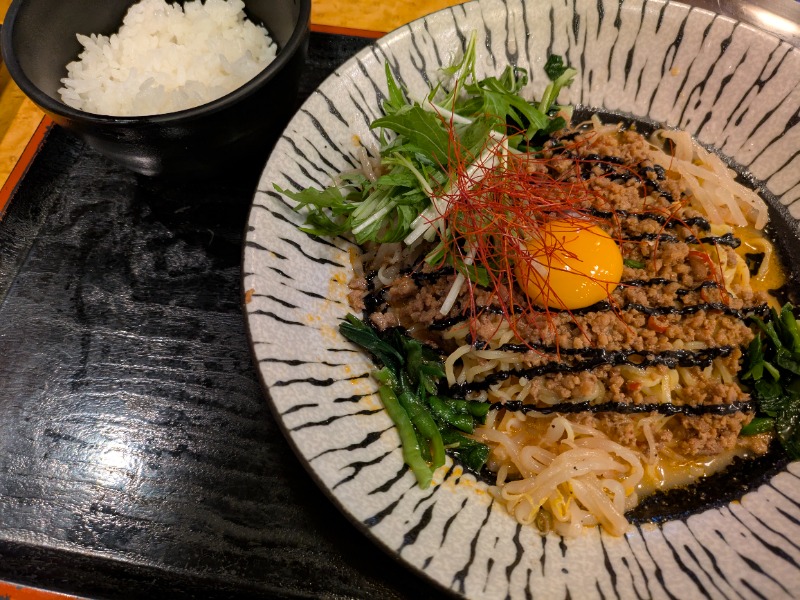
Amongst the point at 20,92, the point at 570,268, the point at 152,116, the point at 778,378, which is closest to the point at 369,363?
the point at 570,268

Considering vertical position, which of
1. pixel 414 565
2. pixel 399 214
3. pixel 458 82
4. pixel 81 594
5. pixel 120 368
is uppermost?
pixel 458 82

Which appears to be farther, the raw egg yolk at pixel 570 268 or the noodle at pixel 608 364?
the raw egg yolk at pixel 570 268

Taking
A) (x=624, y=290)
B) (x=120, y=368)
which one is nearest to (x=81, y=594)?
(x=120, y=368)

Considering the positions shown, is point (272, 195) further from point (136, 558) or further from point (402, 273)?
point (136, 558)

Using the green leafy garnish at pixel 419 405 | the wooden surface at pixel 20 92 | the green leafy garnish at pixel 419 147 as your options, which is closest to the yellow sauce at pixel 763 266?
A: the green leafy garnish at pixel 419 147

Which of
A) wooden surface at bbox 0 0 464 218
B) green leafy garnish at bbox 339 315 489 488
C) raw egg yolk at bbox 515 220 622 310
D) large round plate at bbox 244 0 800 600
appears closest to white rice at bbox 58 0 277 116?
large round plate at bbox 244 0 800 600

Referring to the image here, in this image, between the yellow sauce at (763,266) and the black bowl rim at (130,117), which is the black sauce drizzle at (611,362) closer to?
the yellow sauce at (763,266)
